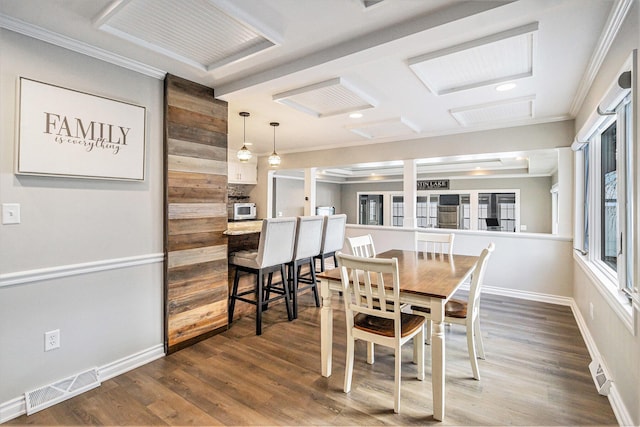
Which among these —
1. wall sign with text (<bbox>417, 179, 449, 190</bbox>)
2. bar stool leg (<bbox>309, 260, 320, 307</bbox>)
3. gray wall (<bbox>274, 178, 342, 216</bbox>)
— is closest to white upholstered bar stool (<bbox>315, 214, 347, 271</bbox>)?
bar stool leg (<bbox>309, 260, 320, 307</bbox>)

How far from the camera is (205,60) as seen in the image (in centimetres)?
239

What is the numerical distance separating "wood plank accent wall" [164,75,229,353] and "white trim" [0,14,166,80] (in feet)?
0.57

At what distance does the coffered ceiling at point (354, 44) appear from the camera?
1.73m

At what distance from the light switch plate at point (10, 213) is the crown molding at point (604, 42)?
3542 millimetres

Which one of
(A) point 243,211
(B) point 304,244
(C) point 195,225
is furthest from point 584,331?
(A) point 243,211

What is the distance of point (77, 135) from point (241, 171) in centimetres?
426

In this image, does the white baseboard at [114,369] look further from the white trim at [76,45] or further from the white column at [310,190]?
the white column at [310,190]

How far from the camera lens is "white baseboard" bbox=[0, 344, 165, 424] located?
72.5 inches

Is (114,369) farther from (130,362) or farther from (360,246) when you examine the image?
(360,246)

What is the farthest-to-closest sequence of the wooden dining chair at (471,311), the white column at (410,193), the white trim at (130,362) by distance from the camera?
the white column at (410,193)
the white trim at (130,362)
the wooden dining chair at (471,311)

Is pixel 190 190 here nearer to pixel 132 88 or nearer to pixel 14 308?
pixel 132 88

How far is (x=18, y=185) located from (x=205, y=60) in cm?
147

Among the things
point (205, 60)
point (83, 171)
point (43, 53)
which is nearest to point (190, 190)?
point (83, 171)

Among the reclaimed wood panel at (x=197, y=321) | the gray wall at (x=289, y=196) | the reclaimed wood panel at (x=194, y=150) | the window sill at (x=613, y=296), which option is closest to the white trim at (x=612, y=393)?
the window sill at (x=613, y=296)
